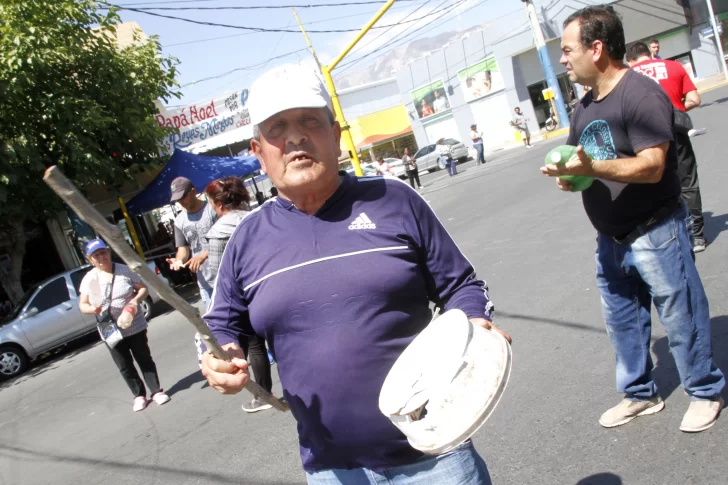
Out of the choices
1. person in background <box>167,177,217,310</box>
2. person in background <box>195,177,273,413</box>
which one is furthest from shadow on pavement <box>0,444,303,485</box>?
person in background <box>167,177,217,310</box>

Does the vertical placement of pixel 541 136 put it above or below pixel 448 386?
below

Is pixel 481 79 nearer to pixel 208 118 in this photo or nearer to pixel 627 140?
pixel 208 118

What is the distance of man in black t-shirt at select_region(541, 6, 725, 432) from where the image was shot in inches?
115

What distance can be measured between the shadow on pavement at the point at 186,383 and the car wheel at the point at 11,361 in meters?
5.55

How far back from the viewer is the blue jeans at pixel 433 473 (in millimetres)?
1915

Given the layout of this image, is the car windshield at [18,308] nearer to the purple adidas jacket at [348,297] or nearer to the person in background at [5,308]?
the person in background at [5,308]

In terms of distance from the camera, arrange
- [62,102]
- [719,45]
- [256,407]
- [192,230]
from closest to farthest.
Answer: [256,407] → [192,230] → [62,102] → [719,45]

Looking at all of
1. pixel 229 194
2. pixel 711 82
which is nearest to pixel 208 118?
pixel 229 194

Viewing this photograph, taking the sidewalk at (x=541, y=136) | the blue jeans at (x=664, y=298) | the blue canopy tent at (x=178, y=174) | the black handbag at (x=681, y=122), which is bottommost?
the sidewalk at (x=541, y=136)

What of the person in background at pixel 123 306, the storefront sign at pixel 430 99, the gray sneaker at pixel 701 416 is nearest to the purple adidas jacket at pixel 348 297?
the gray sneaker at pixel 701 416

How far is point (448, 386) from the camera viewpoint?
5.38 ft

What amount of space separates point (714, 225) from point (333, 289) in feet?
20.4

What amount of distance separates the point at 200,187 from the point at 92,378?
7030 mm

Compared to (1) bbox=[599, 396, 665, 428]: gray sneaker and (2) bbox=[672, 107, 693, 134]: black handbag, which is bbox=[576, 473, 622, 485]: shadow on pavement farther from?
(2) bbox=[672, 107, 693, 134]: black handbag
